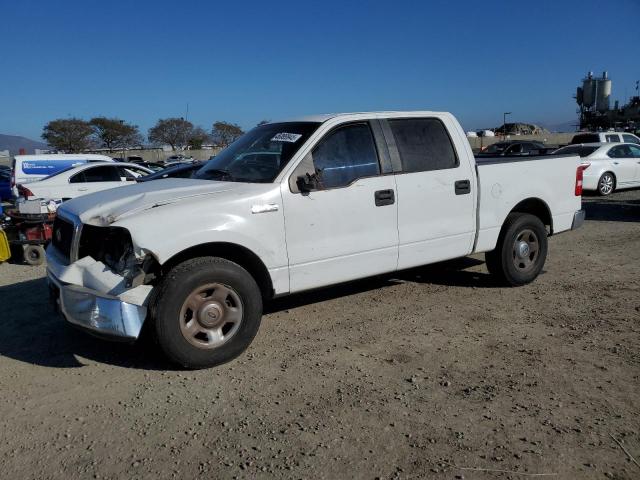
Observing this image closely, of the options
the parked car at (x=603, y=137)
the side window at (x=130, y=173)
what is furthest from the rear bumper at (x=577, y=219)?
the parked car at (x=603, y=137)

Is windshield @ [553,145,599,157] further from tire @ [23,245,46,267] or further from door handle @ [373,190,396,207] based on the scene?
tire @ [23,245,46,267]

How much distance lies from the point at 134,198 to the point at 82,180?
9.85 m

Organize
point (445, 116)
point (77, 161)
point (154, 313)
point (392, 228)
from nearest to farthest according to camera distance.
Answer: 1. point (154, 313)
2. point (392, 228)
3. point (445, 116)
4. point (77, 161)

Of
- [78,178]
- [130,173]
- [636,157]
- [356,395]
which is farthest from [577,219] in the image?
[636,157]

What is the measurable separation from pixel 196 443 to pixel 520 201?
169 inches

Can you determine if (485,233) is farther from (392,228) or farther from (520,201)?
(392,228)

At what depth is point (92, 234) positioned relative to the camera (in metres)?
4.05

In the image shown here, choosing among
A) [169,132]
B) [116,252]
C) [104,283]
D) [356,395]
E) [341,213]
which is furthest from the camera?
[169,132]

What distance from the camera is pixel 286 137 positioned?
4.75 meters

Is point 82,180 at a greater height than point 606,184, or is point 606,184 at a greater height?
point 82,180

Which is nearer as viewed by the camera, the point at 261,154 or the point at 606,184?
the point at 261,154

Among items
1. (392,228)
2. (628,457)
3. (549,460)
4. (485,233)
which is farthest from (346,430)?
(485,233)

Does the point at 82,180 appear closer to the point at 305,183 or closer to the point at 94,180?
the point at 94,180

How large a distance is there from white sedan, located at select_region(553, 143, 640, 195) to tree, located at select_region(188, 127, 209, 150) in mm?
61495
